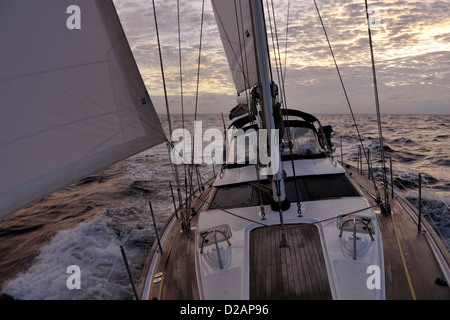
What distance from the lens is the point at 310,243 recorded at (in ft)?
11.9

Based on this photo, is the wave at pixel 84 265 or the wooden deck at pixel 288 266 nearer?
the wooden deck at pixel 288 266

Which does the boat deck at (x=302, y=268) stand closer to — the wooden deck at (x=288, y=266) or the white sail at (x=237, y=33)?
the wooden deck at (x=288, y=266)

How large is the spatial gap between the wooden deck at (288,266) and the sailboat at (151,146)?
0.04 feet

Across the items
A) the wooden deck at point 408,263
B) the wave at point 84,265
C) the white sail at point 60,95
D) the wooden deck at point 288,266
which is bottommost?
the wave at point 84,265

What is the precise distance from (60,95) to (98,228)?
6.91m

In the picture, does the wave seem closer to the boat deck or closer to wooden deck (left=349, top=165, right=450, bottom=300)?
the boat deck

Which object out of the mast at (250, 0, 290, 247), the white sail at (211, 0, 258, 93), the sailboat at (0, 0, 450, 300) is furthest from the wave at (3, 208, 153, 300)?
the white sail at (211, 0, 258, 93)

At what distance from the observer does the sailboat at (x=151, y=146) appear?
97.7 inches

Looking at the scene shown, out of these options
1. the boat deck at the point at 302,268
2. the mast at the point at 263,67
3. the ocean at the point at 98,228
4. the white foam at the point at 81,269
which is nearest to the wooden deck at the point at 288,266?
the boat deck at the point at 302,268

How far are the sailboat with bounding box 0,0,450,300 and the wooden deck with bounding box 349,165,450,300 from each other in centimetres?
1

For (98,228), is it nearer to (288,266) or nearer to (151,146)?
(151,146)

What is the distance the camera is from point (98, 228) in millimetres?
8445
